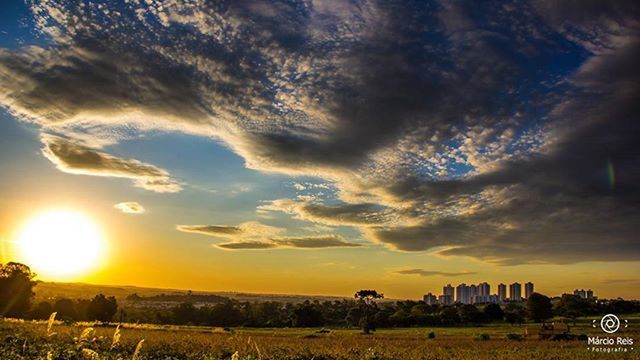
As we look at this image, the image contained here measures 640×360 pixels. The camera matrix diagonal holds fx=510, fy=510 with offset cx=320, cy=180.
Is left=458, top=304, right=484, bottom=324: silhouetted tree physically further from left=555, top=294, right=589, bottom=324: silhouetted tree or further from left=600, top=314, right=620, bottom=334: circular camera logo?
left=600, top=314, right=620, bottom=334: circular camera logo

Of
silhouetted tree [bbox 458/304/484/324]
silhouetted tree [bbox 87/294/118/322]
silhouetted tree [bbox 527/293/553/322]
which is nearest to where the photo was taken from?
silhouetted tree [bbox 87/294/118/322]

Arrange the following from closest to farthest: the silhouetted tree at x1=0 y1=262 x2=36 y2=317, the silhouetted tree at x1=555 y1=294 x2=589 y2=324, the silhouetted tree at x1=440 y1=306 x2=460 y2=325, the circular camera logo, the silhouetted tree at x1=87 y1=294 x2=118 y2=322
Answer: the silhouetted tree at x1=0 y1=262 x2=36 y2=317
the circular camera logo
the silhouetted tree at x1=87 y1=294 x2=118 y2=322
the silhouetted tree at x1=440 y1=306 x2=460 y2=325
the silhouetted tree at x1=555 y1=294 x2=589 y2=324

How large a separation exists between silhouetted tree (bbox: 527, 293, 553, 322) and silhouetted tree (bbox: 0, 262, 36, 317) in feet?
343

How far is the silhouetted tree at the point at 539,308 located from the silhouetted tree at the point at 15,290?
343 ft

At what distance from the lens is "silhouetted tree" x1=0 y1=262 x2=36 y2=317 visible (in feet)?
290

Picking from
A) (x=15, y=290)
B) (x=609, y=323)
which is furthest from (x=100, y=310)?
(x=609, y=323)

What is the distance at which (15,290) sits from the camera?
89.5 meters

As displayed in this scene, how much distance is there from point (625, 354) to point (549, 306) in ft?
251

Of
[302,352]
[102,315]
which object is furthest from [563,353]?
[102,315]

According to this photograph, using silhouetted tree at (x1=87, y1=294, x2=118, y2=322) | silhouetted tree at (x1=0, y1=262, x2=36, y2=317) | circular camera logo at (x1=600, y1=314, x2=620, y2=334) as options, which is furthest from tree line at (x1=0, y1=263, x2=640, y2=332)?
circular camera logo at (x1=600, y1=314, x2=620, y2=334)

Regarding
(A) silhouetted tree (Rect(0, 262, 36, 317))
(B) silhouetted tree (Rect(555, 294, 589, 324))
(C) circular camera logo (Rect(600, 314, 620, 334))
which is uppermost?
(B) silhouetted tree (Rect(555, 294, 589, 324))

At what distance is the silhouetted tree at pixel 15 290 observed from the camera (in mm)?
88250

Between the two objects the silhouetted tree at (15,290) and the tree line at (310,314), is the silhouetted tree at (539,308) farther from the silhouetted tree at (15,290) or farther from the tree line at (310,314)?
the silhouetted tree at (15,290)

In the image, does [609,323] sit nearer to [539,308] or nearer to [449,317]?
[539,308]
